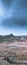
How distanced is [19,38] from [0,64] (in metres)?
25.0

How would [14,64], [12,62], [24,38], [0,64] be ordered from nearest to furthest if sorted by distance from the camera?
1. [0,64]
2. [14,64]
3. [12,62]
4. [24,38]

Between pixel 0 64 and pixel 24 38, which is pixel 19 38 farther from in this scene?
pixel 0 64

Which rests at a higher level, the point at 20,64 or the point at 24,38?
the point at 24,38

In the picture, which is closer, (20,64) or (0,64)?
(0,64)

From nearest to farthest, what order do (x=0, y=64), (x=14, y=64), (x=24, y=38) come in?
1. (x=0, y=64)
2. (x=14, y=64)
3. (x=24, y=38)

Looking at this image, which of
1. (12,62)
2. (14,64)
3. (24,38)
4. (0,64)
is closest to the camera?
(0,64)

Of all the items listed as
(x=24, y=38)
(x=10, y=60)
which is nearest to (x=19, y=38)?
(x=24, y=38)

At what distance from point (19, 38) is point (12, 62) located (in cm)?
2276

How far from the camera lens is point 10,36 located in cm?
3422

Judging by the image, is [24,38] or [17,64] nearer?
[17,64]

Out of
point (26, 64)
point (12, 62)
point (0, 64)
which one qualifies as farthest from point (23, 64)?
point (0, 64)

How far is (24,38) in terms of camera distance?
3269 cm

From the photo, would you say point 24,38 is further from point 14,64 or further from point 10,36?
point 14,64

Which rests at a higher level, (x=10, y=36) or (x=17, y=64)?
(x=10, y=36)
